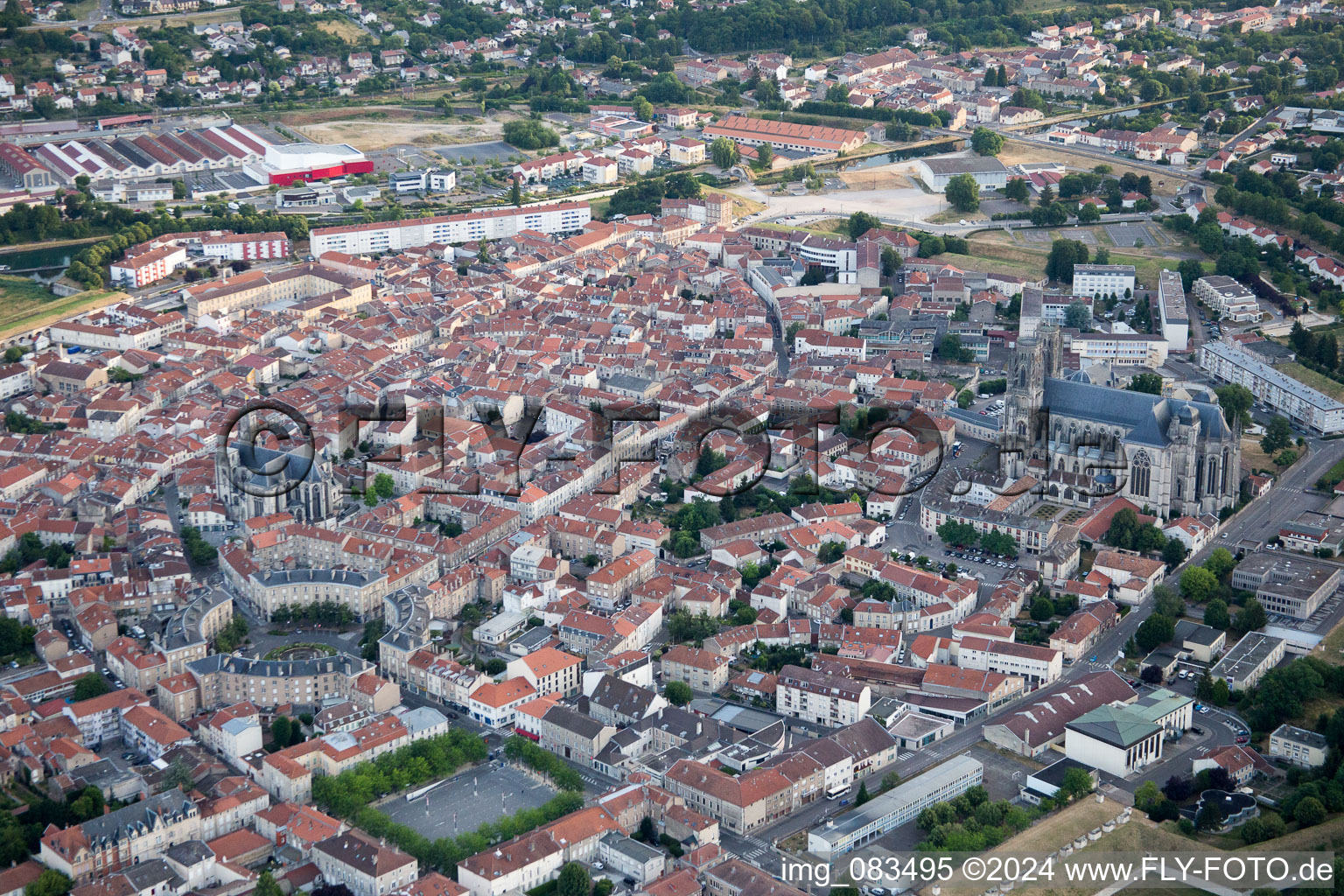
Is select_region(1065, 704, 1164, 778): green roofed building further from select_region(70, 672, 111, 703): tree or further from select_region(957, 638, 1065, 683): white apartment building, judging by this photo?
select_region(70, 672, 111, 703): tree

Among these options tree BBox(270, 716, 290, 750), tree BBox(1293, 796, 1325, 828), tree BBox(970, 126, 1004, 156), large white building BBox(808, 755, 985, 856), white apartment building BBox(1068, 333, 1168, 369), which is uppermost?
tree BBox(970, 126, 1004, 156)

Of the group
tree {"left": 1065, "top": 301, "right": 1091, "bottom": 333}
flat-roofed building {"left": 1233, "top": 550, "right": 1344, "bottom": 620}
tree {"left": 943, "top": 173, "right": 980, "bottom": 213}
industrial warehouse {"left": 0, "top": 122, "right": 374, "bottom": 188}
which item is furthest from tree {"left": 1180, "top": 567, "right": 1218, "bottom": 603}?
industrial warehouse {"left": 0, "top": 122, "right": 374, "bottom": 188}

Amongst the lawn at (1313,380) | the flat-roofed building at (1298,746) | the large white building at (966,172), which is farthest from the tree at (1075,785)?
the large white building at (966,172)

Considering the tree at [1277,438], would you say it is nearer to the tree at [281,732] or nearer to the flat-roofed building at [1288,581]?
the flat-roofed building at [1288,581]

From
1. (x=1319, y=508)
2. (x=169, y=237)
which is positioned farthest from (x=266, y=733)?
(x=169, y=237)

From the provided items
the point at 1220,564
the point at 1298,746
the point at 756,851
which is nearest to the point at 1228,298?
the point at 1220,564

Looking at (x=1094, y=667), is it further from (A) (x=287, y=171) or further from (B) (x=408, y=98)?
(B) (x=408, y=98)
